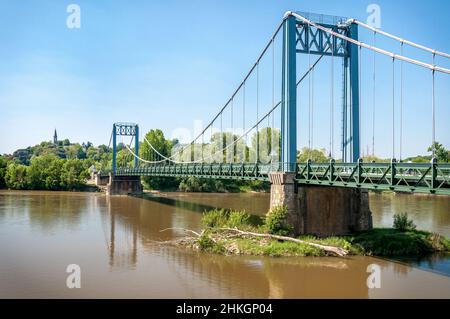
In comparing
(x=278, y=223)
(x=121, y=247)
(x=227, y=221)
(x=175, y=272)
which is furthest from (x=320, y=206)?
(x=121, y=247)

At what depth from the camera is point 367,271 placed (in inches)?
668

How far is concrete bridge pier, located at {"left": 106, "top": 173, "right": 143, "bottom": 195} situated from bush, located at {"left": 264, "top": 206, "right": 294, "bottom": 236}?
141 ft

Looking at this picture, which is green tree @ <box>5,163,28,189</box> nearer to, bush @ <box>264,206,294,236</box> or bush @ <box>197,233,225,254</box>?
bush @ <box>197,233,225,254</box>

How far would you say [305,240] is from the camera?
66.9 ft

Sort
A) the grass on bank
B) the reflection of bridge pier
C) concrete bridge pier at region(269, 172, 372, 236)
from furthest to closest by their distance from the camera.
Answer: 1. concrete bridge pier at region(269, 172, 372, 236)
2. the grass on bank
3. the reflection of bridge pier

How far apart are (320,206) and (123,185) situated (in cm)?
4383

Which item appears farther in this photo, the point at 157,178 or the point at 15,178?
the point at 157,178

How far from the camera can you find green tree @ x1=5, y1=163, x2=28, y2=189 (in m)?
66.5

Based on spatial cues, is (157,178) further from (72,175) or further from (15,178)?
(15,178)

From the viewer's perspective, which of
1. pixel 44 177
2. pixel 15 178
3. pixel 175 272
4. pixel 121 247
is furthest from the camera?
pixel 44 177

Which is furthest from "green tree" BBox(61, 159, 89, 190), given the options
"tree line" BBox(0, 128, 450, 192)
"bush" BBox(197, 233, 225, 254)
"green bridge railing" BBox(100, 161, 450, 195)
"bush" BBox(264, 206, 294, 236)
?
"bush" BBox(264, 206, 294, 236)

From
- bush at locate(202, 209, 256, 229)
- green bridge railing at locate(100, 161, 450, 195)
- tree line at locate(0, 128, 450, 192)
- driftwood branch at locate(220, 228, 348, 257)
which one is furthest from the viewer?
tree line at locate(0, 128, 450, 192)

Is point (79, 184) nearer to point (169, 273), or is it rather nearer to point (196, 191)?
point (196, 191)

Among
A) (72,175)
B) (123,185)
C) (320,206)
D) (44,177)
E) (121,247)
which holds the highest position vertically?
(72,175)
